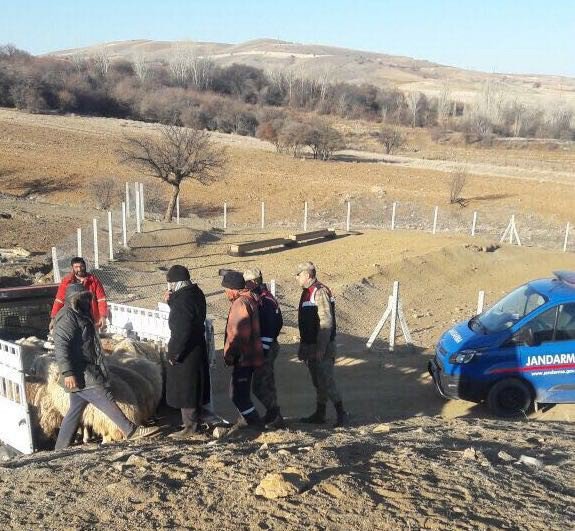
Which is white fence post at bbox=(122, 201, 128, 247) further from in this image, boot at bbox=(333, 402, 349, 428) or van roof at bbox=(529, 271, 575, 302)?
boot at bbox=(333, 402, 349, 428)

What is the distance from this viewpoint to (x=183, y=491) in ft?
15.0

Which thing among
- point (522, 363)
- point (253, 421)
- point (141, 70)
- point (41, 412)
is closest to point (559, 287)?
point (522, 363)

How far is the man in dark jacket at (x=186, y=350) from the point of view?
20.3 ft

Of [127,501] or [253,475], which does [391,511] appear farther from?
[127,501]

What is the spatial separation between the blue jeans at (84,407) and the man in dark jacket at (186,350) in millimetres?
448

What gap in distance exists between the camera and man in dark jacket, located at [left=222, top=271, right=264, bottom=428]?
6.51 metres

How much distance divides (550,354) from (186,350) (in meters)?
4.55

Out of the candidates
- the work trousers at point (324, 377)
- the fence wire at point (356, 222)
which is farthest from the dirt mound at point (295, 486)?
the fence wire at point (356, 222)

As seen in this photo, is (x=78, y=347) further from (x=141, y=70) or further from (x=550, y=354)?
(x=141, y=70)

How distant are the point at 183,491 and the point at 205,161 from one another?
70.0 feet

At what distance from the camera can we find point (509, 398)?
847 centimetres

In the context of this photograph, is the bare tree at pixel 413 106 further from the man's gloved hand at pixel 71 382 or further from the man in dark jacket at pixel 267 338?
the man's gloved hand at pixel 71 382

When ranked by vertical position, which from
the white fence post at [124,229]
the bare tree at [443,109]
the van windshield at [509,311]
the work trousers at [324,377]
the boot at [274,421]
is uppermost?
the bare tree at [443,109]

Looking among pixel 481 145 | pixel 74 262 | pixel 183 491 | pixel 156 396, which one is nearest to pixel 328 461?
pixel 183 491
